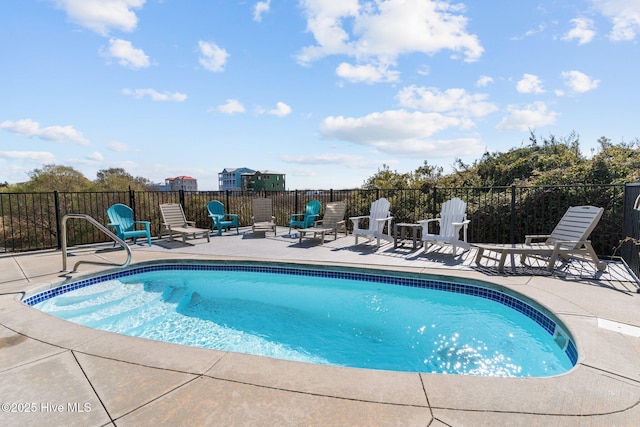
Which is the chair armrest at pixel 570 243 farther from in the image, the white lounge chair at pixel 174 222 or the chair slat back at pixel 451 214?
the white lounge chair at pixel 174 222

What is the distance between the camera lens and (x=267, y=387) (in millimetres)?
1865

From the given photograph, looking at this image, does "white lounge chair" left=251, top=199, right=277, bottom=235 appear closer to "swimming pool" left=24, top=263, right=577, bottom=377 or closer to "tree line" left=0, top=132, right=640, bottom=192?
"swimming pool" left=24, top=263, right=577, bottom=377

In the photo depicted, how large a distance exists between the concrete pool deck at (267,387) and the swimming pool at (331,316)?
1.97ft

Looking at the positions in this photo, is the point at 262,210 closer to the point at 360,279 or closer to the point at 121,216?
the point at 121,216

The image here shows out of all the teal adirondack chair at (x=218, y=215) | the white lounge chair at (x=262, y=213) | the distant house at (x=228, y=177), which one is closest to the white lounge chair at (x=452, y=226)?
the white lounge chair at (x=262, y=213)

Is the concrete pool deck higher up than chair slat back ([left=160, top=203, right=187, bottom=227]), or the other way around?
chair slat back ([left=160, top=203, right=187, bottom=227])

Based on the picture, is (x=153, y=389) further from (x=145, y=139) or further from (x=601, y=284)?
(x=145, y=139)

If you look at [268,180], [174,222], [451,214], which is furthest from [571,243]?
[268,180]

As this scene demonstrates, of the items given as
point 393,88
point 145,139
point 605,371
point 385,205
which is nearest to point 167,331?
point 605,371

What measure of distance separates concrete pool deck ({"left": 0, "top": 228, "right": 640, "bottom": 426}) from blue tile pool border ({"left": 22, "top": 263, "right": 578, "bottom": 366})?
1.33 ft

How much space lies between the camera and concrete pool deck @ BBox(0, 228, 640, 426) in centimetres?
161

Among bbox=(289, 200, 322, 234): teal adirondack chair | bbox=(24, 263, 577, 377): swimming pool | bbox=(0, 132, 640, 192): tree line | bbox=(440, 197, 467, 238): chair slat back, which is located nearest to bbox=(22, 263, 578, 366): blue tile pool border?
bbox=(24, 263, 577, 377): swimming pool

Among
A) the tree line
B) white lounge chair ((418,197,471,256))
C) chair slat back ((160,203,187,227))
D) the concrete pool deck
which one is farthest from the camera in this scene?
the tree line

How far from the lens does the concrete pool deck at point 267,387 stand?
1609 millimetres
